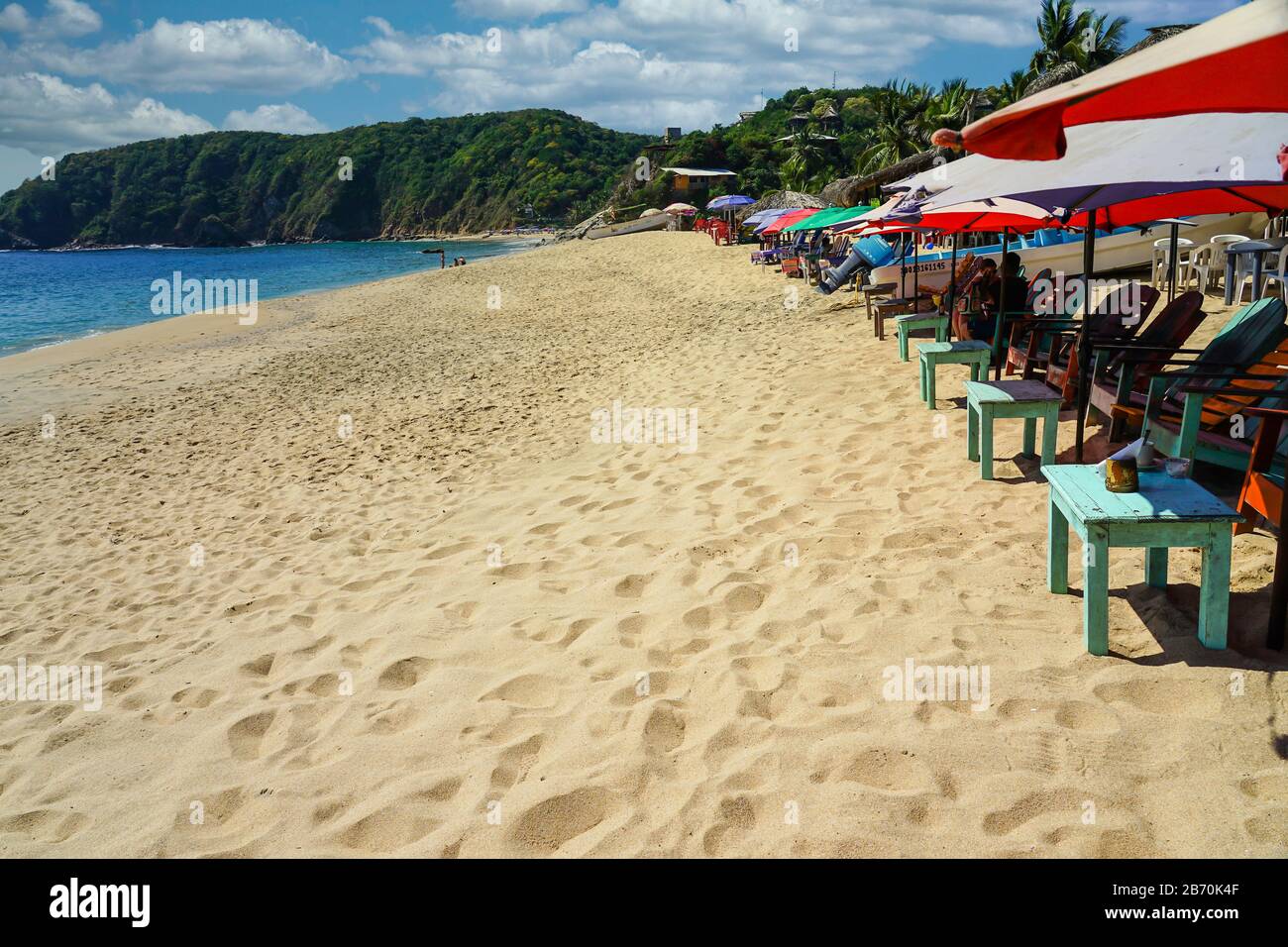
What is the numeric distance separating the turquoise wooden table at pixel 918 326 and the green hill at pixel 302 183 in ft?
402

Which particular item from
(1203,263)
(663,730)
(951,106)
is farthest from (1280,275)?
(951,106)

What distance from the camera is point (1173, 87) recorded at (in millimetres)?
2146

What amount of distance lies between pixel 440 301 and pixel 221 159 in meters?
162

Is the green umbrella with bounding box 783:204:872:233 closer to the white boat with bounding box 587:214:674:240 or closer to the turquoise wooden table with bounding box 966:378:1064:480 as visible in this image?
the turquoise wooden table with bounding box 966:378:1064:480

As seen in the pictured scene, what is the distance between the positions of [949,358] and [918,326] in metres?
2.24

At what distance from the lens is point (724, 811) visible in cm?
256

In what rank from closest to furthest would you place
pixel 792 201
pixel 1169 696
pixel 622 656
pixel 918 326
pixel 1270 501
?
pixel 1169 696
pixel 1270 501
pixel 622 656
pixel 918 326
pixel 792 201

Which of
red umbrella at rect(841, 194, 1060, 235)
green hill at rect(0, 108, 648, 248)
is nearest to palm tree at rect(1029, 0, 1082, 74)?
red umbrella at rect(841, 194, 1060, 235)

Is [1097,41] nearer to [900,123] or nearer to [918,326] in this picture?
[900,123]

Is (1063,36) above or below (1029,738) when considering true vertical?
above

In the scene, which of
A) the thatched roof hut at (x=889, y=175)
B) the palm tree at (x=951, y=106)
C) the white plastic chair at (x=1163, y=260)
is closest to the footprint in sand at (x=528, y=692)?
the white plastic chair at (x=1163, y=260)
